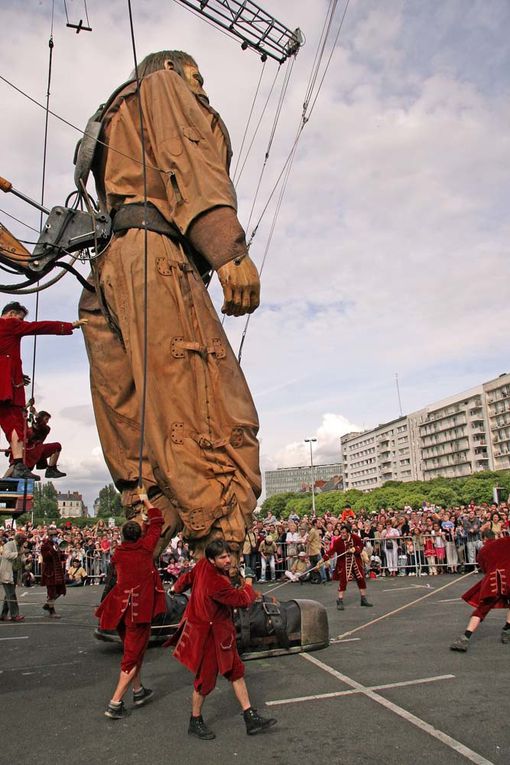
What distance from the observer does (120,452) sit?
16.2 ft

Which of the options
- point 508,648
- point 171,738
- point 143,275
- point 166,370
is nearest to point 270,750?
point 171,738

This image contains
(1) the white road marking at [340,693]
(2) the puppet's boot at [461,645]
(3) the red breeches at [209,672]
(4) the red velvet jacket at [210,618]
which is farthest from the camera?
(2) the puppet's boot at [461,645]

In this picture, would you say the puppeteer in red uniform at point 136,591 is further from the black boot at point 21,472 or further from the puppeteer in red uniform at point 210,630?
the black boot at point 21,472

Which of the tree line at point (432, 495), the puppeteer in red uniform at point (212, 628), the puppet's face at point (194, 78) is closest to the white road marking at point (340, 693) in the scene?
the puppeteer in red uniform at point (212, 628)

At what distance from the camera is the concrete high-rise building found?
9081 cm

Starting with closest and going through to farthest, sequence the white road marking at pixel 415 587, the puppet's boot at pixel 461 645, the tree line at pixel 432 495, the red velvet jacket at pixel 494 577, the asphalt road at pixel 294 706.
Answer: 1. the asphalt road at pixel 294 706
2. the puppet's boot at pixel 461 645
3. the red velvet jacket at pixel 494 577
4. the white road marking at pixel 415 587
5. the tree line at pixel 432 495

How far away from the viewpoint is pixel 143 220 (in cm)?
461

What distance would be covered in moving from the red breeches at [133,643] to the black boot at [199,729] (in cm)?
63

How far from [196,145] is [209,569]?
3104 millimetres

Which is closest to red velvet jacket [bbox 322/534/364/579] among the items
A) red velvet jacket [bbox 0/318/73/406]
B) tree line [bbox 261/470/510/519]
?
red velvet jacket [bbox 0/318/73/406]

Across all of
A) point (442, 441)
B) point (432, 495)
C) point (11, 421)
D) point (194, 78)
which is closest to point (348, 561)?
point (11, 421)

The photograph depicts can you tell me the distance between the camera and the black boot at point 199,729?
3277mm

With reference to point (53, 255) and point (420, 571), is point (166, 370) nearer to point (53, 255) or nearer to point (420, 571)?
point (53, 255)

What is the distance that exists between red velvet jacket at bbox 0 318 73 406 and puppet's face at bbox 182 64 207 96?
7.69 ft
